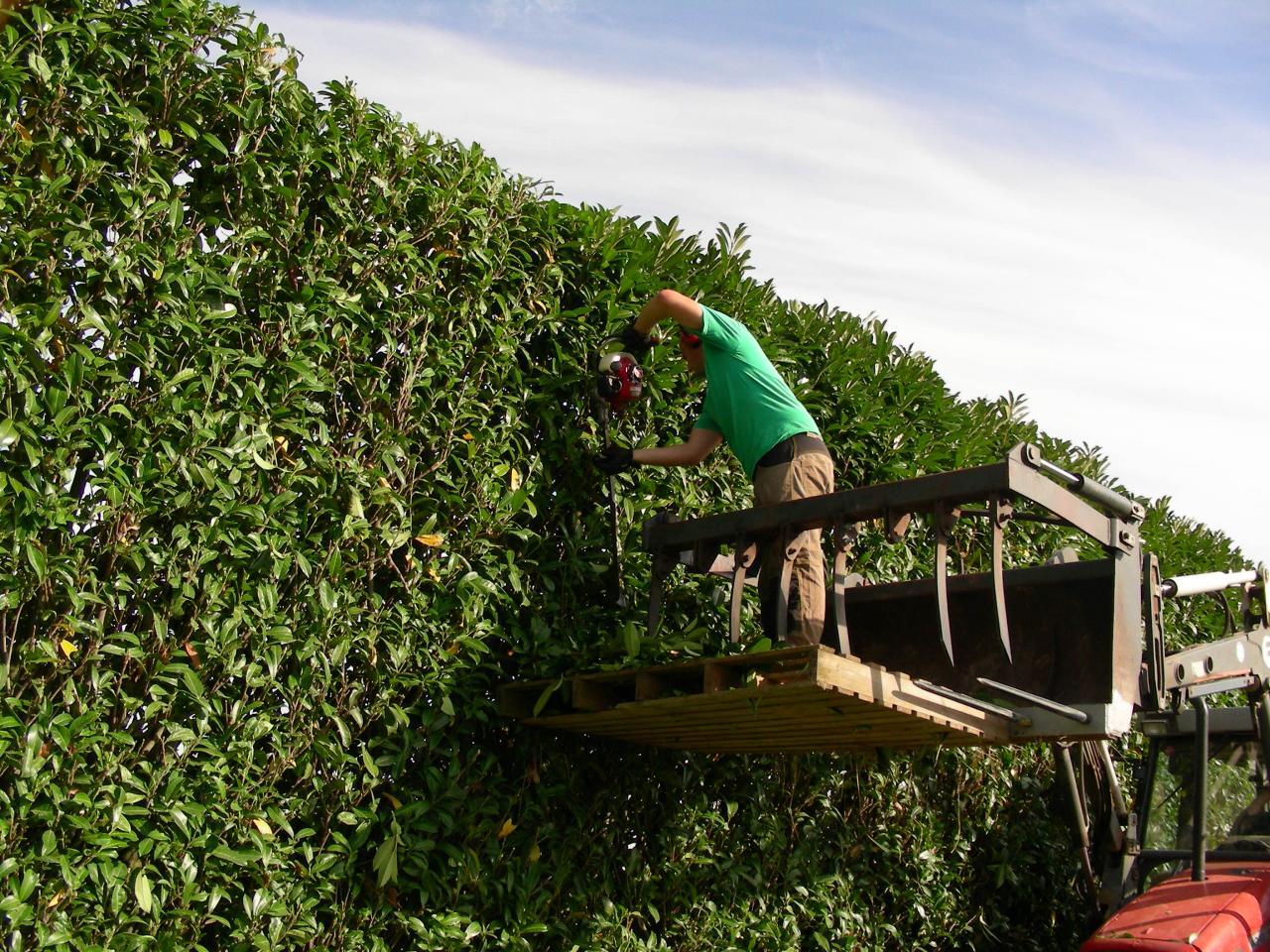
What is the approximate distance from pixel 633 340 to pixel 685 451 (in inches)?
20.4

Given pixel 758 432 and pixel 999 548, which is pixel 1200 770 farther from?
pixel 758 432

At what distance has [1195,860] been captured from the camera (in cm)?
549

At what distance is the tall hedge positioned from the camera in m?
3.72

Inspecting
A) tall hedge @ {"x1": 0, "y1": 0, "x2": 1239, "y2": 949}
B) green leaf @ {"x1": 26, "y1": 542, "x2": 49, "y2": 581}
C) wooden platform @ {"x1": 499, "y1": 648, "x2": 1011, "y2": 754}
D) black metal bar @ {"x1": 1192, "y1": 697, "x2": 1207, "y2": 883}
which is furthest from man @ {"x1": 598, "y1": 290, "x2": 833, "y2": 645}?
green leaf @ {"x1": 26, "y1": 542, "x2": 49, "y2": 581}

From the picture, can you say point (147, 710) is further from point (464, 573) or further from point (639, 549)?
point (639, 549)

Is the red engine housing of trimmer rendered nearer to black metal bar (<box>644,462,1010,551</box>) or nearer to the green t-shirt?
the green t-shirt

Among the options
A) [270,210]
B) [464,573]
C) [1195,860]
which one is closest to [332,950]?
[464,573]

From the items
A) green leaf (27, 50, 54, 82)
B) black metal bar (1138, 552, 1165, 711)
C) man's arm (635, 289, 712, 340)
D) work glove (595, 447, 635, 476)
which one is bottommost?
black metal bar (1138, 552, 1165, 711)

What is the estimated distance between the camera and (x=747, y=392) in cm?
527

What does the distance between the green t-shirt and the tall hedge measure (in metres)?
0.41

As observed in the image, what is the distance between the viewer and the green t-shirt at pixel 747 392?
520cm

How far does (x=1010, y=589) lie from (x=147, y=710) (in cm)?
362

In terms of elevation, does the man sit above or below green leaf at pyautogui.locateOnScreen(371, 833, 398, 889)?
above

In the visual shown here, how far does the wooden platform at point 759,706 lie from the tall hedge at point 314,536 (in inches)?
9.2
